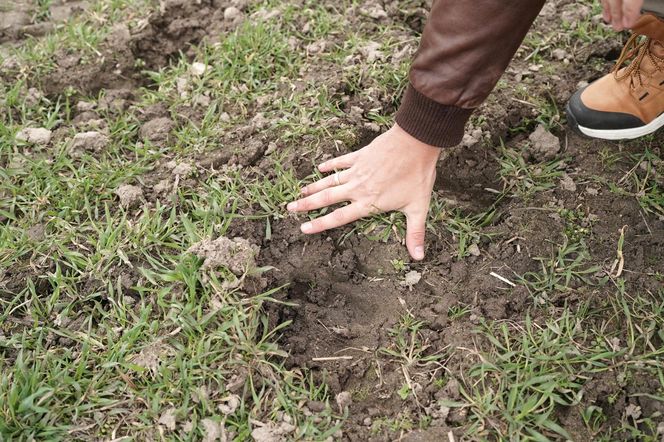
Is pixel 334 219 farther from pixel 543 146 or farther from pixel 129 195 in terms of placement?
pixel 543 146

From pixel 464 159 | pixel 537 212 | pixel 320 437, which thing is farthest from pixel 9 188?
pixel 537 212

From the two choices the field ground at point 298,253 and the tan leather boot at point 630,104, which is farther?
the tan leather boot at point 630,104

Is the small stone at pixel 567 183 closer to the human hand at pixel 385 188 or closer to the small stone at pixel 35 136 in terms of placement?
the human hand at pixel 385 188

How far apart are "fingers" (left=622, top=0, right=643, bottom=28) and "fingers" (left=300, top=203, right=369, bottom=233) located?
3.19 feet

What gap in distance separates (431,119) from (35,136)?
1577 mm

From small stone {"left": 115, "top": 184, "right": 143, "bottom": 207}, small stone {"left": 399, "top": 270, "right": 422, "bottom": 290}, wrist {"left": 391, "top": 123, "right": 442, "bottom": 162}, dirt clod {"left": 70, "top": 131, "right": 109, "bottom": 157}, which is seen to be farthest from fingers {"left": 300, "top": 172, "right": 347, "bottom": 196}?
dirt clod {"left": 70, "top": 131, "right": 109, "bottom": 157}

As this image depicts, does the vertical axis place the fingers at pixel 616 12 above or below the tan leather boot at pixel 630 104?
above

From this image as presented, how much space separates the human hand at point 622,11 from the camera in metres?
1.44

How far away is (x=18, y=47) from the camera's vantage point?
2795 mm

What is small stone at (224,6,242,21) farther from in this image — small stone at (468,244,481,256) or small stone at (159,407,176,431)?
small stone at (159,407,176,431)

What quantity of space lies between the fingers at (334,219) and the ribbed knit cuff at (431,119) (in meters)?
0.33

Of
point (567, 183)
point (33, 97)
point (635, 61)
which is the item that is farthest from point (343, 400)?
point (33, 97)

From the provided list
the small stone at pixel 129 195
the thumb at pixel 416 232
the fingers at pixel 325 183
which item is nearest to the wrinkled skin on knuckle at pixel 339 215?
the fingers at pixel 325 183

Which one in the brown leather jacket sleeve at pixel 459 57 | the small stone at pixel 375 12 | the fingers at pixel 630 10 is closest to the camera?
the fingers at pixel 630 10
